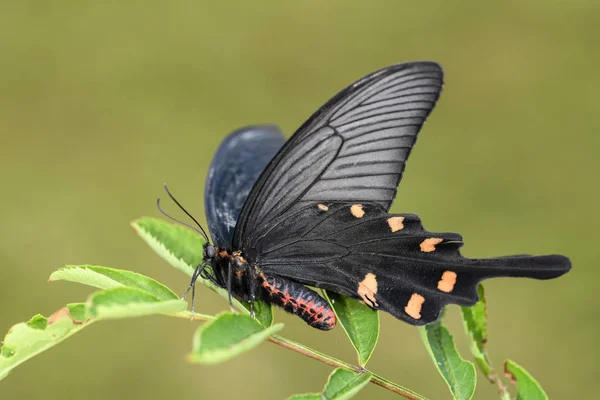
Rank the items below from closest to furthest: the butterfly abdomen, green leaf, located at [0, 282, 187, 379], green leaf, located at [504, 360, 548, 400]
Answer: green leaf, located at [0, 282, 187, 379], green leaf, located at [504, 360, 548, 400], the butterfly abdomen

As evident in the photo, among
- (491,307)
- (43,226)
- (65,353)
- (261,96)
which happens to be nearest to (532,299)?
(491,307)

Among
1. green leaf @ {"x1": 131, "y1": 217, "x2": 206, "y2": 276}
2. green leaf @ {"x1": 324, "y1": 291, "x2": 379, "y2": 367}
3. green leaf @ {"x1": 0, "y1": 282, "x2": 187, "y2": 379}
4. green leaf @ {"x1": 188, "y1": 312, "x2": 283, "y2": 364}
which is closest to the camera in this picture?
green leaf @ {"x1": 188, "y1": 312, "x2": 283, "y2": 364}

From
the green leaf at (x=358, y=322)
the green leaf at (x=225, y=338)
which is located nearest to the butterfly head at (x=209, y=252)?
the green leaf at (x=358, y=322)

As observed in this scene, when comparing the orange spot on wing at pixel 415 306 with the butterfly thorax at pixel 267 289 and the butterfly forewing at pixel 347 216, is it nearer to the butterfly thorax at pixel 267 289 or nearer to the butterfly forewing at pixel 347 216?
the butterfly forewing at pixel 347 216

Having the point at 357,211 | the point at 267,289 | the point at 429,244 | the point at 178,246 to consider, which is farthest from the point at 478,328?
the point at 178,246

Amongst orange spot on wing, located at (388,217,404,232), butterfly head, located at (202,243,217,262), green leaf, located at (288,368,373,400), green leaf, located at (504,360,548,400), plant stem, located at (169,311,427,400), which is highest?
orange spot on wing, located at (388,217,404,232)

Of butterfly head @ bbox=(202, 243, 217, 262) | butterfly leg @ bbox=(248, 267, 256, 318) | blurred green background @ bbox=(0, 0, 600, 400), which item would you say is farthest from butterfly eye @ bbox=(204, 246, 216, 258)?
blurred green background @ bbox=(0, 0, 600, 400)

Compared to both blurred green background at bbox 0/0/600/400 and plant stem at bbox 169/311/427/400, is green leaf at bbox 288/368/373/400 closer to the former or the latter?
plant stem at bbox 169/311/427/400

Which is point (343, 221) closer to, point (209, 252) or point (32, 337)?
point (209, 252)
